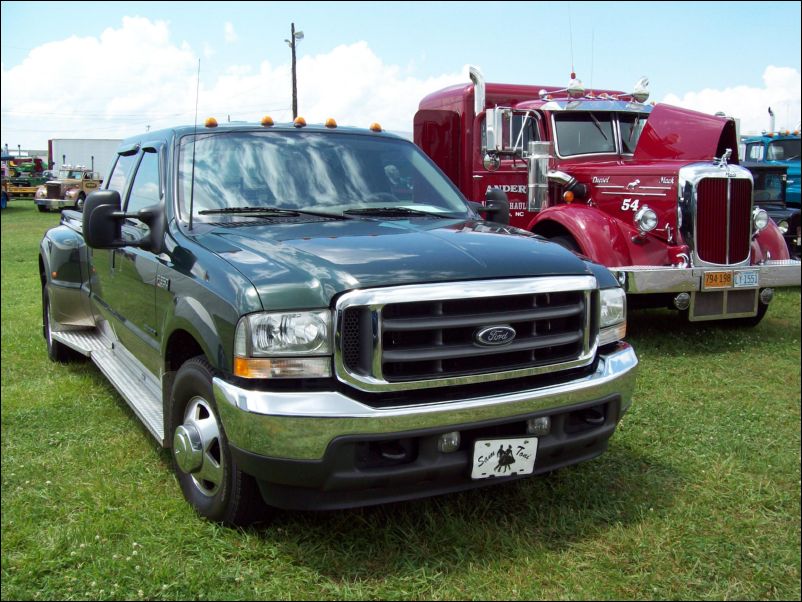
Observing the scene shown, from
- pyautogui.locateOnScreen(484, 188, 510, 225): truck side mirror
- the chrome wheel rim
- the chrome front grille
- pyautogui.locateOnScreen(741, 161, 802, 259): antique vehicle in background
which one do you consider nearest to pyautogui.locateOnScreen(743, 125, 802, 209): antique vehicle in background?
pyautogui.locateOnScreen(741, 161, 802, 259): antique vehicle in background

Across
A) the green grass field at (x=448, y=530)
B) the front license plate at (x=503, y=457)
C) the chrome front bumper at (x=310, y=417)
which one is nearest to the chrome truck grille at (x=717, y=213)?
the green grass field at (x=448, y=530)

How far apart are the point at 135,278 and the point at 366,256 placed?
1.80 metres

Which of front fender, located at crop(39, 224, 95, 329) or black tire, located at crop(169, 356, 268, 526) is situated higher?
front fender, located at crop(39, 224, 95, 329)

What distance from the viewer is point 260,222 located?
3.77 m

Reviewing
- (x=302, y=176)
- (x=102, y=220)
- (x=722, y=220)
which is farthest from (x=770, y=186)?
(x=102, y=220)

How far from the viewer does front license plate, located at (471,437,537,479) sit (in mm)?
3023

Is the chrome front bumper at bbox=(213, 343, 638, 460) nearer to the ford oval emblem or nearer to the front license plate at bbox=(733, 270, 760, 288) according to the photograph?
the ford oval emblem

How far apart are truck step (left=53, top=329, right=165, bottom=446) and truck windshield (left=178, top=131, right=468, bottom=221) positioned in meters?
1.04

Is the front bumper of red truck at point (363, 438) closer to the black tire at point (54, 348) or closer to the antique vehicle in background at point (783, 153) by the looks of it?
the black tire at point (54, 348)

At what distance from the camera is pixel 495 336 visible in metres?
3.04

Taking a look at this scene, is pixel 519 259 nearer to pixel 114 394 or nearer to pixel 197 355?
pixel 197 355

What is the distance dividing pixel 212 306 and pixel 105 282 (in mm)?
2279

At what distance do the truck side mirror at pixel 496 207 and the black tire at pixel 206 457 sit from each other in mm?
2184

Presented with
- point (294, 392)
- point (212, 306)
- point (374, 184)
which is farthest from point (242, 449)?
point (374, 184)
